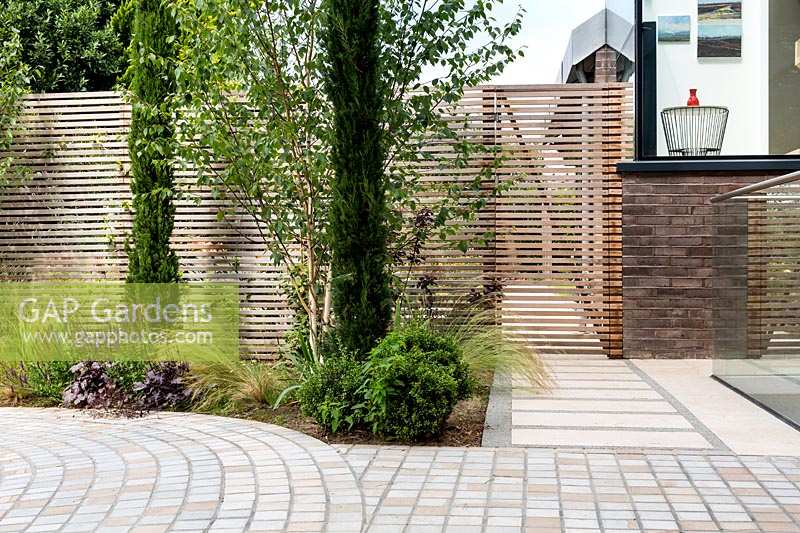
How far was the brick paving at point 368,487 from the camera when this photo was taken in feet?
11.7

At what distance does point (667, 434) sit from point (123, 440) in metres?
3.33

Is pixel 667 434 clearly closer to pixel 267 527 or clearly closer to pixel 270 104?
pixel 267 527

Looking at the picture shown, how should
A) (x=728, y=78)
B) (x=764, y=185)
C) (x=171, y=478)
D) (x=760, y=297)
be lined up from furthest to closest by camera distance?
(x=728, y=78) < (x=760, y=297) < (x=764, y=185) < (x=171, y=478)

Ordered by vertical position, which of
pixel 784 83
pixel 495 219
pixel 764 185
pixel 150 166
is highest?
pixel 784 83

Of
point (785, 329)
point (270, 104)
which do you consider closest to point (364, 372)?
point (270, 104)

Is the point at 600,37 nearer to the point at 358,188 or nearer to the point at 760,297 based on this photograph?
the point at 760,297

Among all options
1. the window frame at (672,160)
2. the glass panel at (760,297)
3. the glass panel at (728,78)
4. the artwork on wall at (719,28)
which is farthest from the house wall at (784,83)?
the glass panel at (760,297)

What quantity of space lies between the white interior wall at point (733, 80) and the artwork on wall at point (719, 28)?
0.17 ft

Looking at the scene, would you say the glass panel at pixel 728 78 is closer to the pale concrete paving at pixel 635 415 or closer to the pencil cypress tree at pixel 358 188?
the pale concrete paving at pixel 635 415

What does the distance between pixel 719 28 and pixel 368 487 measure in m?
6.54

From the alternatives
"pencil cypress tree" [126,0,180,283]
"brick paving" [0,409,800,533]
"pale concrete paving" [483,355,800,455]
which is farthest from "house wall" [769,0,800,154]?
"pencil cypress tree" [126,0,180,283]

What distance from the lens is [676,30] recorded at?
336 inches

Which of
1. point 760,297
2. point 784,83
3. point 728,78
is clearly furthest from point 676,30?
point 760,297

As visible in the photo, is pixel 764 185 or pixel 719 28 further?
pixel 719 28
